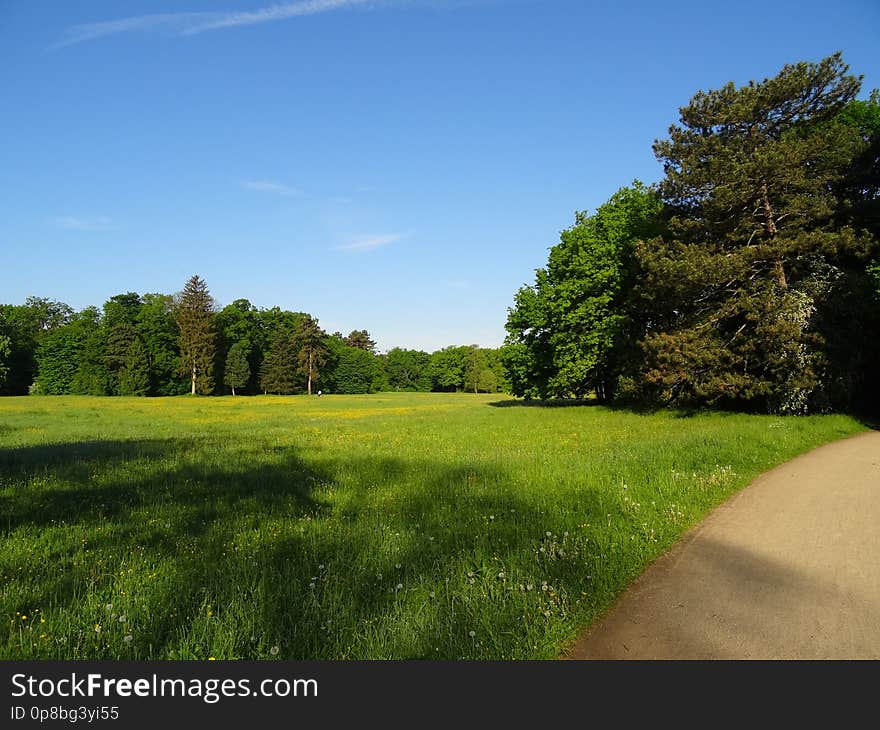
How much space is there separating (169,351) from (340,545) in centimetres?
8766

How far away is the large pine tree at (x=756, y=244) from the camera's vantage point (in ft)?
67.8

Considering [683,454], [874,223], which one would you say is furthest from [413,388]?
[683,454]

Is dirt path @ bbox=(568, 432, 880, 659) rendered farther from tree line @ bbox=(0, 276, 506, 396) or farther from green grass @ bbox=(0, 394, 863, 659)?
tree line @ bbox=(0, 276, 506, 396)

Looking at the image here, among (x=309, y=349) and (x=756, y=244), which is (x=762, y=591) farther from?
(x=309, y=349)

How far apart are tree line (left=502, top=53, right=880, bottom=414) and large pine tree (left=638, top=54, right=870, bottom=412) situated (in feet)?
0.20

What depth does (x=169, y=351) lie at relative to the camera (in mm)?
80875

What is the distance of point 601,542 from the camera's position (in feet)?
19.5

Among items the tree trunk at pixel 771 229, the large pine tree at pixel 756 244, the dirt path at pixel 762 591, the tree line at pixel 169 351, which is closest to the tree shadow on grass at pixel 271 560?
the dirt path at pixel 762 591

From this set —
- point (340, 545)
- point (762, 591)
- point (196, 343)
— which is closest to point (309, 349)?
point (196, 343)

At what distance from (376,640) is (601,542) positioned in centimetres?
334

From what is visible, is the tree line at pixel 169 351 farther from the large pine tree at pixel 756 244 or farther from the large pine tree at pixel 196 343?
the large pine tree at pixel 756 244

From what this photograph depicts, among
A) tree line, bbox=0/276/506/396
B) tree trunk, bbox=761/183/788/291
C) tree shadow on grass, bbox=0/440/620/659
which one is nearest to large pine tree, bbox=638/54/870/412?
tree trunk, bbox=761/183/788/291

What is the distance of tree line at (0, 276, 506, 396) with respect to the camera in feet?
244

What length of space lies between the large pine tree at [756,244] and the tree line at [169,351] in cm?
5569
